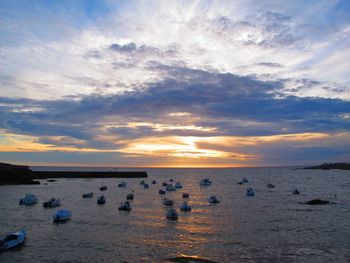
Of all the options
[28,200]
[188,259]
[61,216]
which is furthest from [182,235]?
[28,200]

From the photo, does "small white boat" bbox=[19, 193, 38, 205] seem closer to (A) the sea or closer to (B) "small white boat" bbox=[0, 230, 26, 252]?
(A) the sea

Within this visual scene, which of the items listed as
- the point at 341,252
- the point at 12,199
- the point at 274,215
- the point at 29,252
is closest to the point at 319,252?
the point at 341,252

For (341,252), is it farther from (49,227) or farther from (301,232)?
(49,227)

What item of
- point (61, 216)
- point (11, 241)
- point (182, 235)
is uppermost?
point (61, 216)

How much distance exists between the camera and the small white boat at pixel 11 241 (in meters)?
33.5

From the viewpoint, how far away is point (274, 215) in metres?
57.2

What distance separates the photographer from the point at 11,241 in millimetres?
34250

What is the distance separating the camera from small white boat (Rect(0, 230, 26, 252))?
3354 cm

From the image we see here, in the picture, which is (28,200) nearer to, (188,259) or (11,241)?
(11,241)

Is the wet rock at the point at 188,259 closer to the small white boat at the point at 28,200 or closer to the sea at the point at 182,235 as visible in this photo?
the sea at the point at 182,235

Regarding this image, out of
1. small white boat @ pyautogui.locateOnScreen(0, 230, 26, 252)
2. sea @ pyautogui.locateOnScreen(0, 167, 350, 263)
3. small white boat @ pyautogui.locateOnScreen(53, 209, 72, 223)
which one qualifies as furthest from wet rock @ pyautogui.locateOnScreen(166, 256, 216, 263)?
small white boat @ pyautogui.locateOnScreen(53, 209, 72, 223)

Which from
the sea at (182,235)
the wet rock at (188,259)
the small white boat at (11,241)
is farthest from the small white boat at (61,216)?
the wet rock at (188,259)

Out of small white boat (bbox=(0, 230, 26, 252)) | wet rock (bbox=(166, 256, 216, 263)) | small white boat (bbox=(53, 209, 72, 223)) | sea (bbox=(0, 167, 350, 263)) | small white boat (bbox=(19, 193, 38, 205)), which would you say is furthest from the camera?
small white boat (bbox=(19, 193, 38, 205))

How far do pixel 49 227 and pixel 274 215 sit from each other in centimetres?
3516
